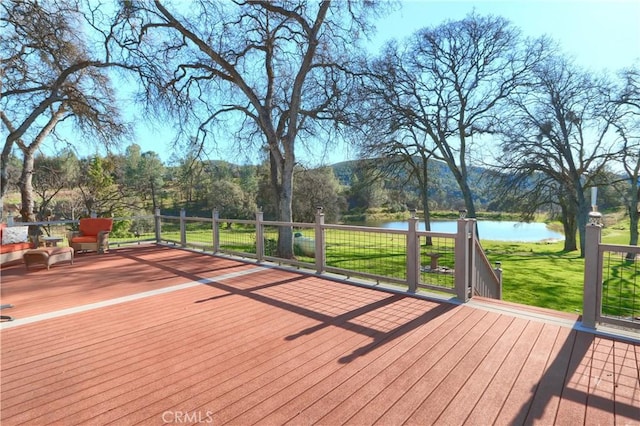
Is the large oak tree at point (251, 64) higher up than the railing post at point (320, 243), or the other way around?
the large oak tree at point (251, 64)

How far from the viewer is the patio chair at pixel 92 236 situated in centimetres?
805

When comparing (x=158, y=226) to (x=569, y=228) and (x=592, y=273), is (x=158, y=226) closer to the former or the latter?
(x=592, y=273)

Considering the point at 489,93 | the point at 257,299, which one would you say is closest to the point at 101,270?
the point at 257,299

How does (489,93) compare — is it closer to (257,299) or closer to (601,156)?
(601,156)

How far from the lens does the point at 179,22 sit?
9664mm

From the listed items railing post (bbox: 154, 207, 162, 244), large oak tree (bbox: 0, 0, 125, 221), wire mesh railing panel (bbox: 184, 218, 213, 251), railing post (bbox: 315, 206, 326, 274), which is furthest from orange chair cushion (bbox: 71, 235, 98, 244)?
railing post (bbox: 315, 206, 326, 274)

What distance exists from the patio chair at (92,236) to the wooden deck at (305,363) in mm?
3842

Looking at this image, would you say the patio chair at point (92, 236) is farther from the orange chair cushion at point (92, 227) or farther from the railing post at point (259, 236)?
the railing post at point (259, 236)

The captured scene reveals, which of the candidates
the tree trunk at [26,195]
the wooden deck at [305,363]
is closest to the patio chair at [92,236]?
the wooden deck at [305,363]

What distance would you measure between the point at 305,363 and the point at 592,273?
2.75 meters

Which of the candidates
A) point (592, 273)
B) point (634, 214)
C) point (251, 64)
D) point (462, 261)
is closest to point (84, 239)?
point (251, 64)

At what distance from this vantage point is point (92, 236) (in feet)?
27.1

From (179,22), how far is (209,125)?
3141mm

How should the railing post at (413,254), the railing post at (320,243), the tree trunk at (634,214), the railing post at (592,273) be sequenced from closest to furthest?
the railing post at (592,273), the railing post at (413,254), the railing post at (320,243), the tree trunk at (634,214)
